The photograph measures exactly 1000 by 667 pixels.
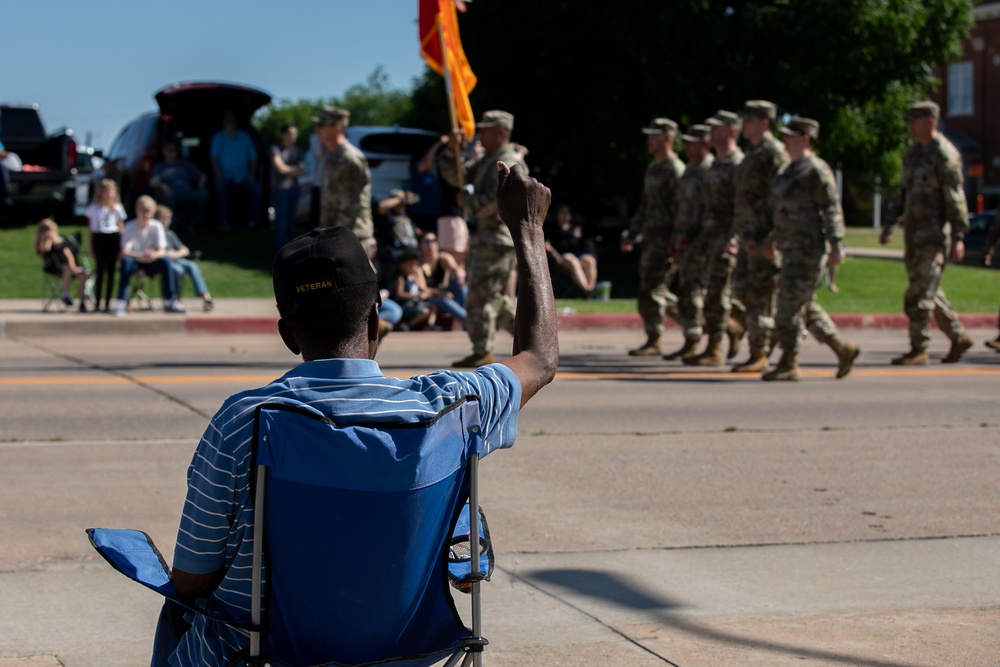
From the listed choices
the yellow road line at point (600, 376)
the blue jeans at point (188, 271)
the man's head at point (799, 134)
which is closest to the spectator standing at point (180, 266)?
the blue jeans at point (188, 271)

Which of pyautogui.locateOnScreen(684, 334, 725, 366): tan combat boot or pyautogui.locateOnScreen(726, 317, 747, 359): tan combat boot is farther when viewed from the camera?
pyautogui.locateOnScreen(726, 317, 747, 359): tan combat boot

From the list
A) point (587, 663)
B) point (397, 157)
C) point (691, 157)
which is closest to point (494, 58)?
point (397, 157)

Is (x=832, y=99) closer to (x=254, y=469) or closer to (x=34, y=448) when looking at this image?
(x=34, y=448)

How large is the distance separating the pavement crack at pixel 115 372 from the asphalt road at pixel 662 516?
70 millimetres

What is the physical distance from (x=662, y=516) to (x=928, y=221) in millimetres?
7704

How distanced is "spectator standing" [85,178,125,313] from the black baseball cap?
1545cm

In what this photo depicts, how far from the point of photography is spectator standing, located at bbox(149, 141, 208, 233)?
2356 cm

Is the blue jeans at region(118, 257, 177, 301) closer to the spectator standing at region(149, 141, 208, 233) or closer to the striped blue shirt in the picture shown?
the spectator standing at region(149, 141, 208, 233)

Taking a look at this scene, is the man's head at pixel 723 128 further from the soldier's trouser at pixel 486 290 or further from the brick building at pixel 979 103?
the brick building at pixel 979 103

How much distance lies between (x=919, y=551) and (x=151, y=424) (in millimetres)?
5165

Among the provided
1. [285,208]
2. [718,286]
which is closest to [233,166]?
[285,208]

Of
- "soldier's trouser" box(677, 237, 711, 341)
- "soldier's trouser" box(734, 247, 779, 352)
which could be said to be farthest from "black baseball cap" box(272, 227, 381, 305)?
"soldier's trouser" box(677, 237, 711, 341)

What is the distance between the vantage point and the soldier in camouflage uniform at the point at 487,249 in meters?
11.7

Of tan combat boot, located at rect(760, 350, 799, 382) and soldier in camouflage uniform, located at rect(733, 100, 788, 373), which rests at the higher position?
soldier in camouflage uniform, located at rect(733, 100, 788, 373)
